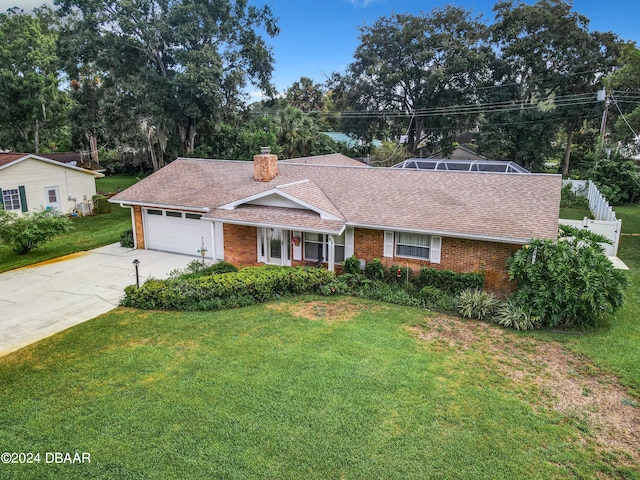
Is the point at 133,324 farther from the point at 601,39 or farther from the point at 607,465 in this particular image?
the point at 601,39

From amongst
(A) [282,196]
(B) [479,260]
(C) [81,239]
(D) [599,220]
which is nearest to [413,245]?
(B) [479,260]

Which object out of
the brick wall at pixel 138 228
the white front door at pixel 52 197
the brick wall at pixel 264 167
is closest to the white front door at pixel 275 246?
the brick wall at pixel 264 167

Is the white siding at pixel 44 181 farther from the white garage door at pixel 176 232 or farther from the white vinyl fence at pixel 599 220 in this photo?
the white vinyl fence at pixel 599 220

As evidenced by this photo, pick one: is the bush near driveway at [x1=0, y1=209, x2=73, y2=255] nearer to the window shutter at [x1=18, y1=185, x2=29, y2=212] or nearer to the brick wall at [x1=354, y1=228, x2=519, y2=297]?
the window shutter at [x1=18, y1=185, x2=29, y2=212]

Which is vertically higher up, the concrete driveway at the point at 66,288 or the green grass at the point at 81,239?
the green grass at the point at 81,239

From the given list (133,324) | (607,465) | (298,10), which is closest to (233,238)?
(133,324)

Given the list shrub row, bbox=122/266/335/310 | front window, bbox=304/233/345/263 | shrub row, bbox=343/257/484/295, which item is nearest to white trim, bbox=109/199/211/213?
shrub row, bbox=122/266/335/310

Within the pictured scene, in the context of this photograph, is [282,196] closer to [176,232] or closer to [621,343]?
[176,232]
